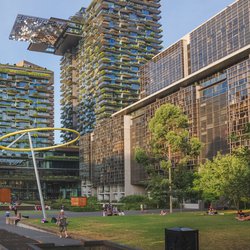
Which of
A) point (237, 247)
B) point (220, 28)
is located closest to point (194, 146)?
point (237, 247)

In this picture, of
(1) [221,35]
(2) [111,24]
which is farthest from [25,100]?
(1) [221,35]

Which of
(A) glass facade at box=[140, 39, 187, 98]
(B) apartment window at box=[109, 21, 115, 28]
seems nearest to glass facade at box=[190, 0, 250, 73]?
(A) glass facade at box=[140, 39, 187, 98]

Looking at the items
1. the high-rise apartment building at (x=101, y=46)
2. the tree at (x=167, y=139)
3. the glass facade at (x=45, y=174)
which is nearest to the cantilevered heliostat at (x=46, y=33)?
the high-rise apartment building at (x=101, y=46)

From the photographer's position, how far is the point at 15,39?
177 m

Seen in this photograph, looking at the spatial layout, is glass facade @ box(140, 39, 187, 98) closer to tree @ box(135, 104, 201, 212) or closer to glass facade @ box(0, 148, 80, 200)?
glass facade @ box(0, 148, 80, 200)

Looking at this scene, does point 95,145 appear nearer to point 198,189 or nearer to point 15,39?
point 15,39

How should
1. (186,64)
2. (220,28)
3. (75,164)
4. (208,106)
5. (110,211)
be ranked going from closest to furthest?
(110,211)
(208,106)
(220,28)
(186,64)
(75,164)

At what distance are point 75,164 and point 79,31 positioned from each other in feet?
187

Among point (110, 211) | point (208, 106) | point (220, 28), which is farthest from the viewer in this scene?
point (220, 28)

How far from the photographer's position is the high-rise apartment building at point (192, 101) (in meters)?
72.6

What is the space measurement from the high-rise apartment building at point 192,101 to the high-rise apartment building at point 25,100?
128 ft

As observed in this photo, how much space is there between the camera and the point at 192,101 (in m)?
83.4

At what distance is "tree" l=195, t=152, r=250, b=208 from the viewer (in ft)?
133

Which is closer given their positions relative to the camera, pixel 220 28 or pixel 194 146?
pixel 194 146
